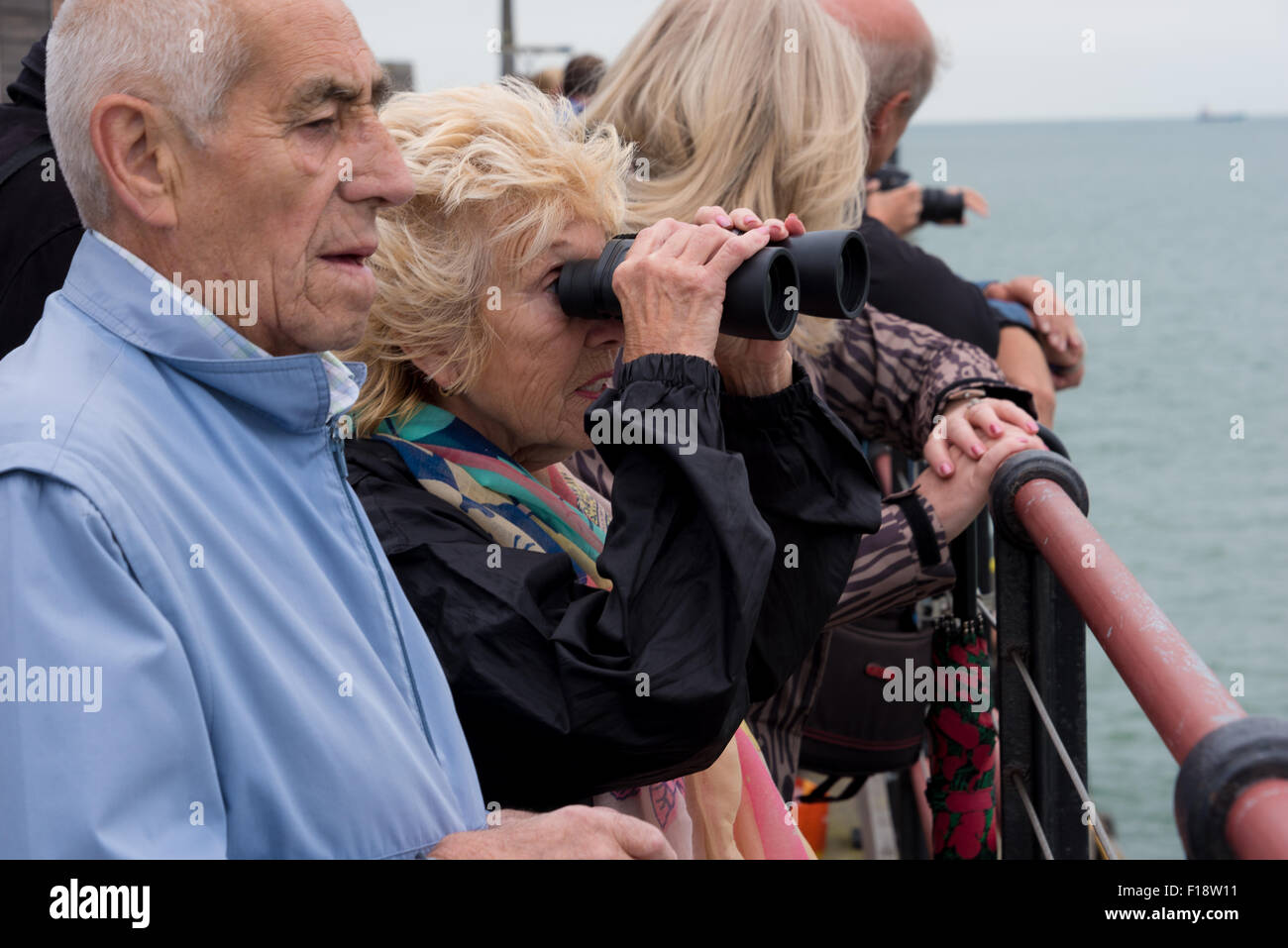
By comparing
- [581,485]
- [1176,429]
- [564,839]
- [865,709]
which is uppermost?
[581,485]

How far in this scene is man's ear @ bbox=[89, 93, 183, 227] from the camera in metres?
1.25

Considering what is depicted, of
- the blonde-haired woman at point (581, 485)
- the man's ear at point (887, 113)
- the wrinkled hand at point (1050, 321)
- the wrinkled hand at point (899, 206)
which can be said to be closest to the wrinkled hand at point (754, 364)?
the blonde-haired woman at point (581, 485)

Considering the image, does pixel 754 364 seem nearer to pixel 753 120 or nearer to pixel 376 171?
pixel 753 120

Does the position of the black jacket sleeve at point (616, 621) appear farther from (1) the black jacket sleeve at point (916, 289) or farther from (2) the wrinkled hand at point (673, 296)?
(1) the black jacket sleeve at point (916, 289)

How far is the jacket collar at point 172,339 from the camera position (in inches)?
48.0

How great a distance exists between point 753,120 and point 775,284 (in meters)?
0.68

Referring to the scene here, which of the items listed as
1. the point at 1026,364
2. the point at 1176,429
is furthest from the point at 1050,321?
the point at 1176,429

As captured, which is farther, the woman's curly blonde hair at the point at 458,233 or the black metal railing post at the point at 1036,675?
the black metal railing post at the point at 1036,675

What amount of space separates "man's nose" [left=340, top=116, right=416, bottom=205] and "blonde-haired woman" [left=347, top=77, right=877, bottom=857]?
0.31 metres

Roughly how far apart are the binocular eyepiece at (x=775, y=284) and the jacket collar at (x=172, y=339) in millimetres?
516

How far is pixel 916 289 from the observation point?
268cm

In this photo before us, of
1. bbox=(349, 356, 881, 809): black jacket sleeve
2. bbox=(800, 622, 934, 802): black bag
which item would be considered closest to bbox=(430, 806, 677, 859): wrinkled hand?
bbox=(349, 356, 881, 809): black jacket sleeve

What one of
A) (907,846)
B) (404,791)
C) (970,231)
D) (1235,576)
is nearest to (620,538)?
(404,791)

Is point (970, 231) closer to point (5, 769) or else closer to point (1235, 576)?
point (1235, 576)
